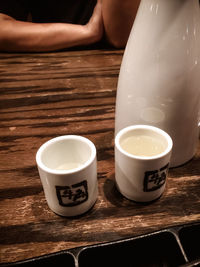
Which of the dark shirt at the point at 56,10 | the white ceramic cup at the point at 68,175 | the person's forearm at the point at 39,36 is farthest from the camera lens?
the dark shirt at the point at 56,10

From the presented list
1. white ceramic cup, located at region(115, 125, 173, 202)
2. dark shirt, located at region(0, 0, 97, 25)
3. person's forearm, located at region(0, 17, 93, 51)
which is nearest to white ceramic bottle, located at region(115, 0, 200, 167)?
white ceramic cup, located at region(115, 125, 173, 202)

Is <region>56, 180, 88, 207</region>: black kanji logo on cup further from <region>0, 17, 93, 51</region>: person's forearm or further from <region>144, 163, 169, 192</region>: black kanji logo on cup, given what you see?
<region>0, 17, 93, 51</region>: person's forearm

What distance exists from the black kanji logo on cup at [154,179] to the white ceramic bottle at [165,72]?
3.8 inches

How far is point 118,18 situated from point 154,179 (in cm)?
102

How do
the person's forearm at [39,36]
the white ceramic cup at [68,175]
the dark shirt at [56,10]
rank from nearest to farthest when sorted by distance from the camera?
the white ceramic cup at [68,175] < the person's forearm at [39,36] < the dark shirt at [56,10]

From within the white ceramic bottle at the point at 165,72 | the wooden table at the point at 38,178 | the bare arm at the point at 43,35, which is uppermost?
the white ceramic bottle at the point at 165,72

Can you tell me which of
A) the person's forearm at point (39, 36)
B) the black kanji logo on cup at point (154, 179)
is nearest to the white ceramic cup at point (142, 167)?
the black kanji logo on cup at point (154, 179)

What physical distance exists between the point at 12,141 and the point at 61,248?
1.08 ft

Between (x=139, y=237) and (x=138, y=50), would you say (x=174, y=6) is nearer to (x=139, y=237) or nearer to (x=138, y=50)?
(x=138, y=50)

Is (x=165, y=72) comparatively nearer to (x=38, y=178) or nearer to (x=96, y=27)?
(x=38, y=178)

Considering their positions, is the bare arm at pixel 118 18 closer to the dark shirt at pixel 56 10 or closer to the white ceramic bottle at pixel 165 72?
→ the dark shirt at pixel 56 10

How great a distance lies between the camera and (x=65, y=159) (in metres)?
0.50

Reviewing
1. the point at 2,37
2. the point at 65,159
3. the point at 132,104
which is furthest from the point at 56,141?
the point at 2,37

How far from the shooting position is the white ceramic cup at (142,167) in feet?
1.33
